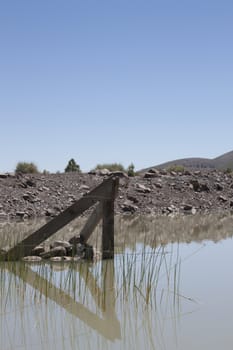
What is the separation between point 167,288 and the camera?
24.4 feet

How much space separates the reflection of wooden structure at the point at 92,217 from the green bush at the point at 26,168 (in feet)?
60.4

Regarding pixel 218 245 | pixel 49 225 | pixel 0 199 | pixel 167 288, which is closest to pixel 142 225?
pixel 218 245

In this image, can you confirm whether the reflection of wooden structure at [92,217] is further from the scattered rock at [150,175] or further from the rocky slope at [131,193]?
the scattered rock at [150,175]

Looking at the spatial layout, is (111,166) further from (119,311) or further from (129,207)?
(119,311)

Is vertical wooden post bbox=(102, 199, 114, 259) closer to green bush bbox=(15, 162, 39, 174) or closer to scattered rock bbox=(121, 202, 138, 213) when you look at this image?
scattered rock bbox=(121, 202, 138, 213)

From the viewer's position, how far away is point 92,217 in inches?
405

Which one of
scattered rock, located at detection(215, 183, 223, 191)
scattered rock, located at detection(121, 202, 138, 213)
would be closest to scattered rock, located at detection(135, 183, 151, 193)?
scattered rock, located at detection(121, 202, 138, 213)

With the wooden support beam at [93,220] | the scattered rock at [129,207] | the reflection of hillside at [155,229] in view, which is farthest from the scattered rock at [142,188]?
the wooden support beam at [93,220]

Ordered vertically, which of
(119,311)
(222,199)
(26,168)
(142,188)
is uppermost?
(26,168)

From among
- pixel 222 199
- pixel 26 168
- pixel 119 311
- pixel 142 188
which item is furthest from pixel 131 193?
pixel 119 311

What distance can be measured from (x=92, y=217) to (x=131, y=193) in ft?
43.0

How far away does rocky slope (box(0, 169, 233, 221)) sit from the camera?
20.4 meters

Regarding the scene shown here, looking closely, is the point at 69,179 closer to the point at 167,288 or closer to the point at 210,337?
the point at 167,288

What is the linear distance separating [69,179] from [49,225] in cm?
1399
